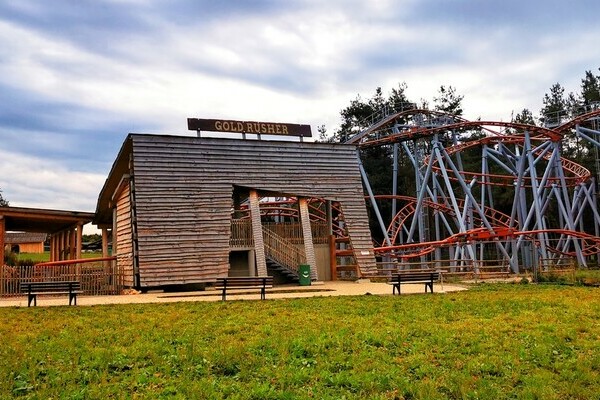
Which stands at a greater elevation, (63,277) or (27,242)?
(27,242)

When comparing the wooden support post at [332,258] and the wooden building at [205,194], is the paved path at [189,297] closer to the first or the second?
the wooden building at [205,194]

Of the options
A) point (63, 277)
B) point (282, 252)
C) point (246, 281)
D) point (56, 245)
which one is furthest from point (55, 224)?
point (246, 281)

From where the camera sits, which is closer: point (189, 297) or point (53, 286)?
point (53, 286)

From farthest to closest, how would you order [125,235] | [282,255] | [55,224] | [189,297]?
[55,224] → [282,255] → [125,235] → [189,297]

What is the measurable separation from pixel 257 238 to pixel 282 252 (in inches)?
78.9

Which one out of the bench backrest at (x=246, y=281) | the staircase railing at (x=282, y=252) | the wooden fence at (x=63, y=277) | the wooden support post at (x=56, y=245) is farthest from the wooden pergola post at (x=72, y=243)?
the bench backrest at (x=246, y=281)

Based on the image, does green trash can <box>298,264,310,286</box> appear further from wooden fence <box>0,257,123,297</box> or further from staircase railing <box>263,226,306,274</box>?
wooden fence <box>0,257,123,297</box>

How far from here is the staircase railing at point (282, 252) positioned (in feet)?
82.1

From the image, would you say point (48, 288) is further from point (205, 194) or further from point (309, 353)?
point (309, 353)

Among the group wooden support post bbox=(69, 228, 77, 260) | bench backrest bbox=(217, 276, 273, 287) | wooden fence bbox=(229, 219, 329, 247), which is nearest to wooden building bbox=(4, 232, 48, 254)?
wooden support post bbox=(69, 228, 77, 260)

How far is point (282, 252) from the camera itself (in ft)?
82.7

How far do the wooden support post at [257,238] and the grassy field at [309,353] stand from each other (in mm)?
10122

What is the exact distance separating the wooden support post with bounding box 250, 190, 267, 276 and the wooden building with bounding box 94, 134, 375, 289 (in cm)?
4

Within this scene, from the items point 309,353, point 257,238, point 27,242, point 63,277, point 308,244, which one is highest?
point 27,242
